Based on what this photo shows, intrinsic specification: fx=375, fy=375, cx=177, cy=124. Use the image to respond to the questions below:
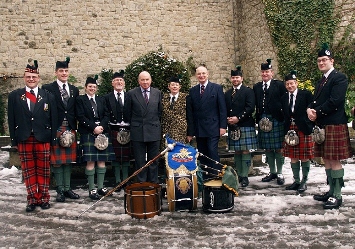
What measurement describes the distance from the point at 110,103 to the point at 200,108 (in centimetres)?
131

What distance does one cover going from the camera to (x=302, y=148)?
201 inches

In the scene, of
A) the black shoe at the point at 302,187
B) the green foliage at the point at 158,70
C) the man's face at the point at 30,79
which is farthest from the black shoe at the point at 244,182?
the man's face at the point at 30,79

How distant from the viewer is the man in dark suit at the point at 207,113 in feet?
16.9

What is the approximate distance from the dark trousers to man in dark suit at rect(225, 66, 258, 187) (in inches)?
49.1

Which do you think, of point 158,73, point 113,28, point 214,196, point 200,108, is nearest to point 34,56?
point 113,28

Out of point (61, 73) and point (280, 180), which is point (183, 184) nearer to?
point (280, 180)

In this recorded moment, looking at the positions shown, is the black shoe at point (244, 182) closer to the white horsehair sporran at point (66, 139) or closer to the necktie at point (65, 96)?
the white horsehair sporran at point (66, 139)

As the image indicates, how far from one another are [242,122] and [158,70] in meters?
2.07

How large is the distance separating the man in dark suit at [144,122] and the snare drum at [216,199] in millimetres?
1003

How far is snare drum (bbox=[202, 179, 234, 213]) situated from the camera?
4293mm

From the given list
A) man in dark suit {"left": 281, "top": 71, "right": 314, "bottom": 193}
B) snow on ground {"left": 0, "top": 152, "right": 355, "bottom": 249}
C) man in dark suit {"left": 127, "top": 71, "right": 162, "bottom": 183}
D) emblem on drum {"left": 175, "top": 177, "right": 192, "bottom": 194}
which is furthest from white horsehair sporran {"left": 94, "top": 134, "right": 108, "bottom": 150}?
man in dark suit {"left": 281, "top": 71, "right": 314, "bottom": 193}

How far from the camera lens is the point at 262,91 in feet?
18.8

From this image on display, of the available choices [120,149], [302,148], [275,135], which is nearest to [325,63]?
[302,148]

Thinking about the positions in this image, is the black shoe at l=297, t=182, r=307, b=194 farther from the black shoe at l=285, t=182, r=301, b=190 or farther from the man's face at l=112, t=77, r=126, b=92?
the man's face at l=112, t=77, r=126, b=92
